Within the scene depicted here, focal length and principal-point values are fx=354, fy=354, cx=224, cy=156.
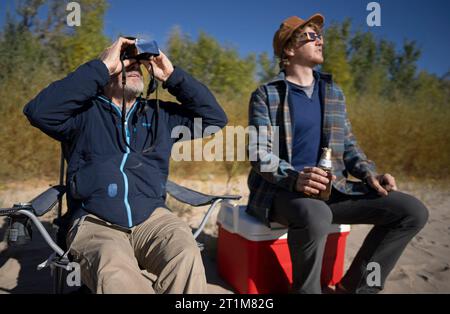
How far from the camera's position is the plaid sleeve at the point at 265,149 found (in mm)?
2180

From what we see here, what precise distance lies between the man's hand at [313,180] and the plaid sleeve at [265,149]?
0.22 ft

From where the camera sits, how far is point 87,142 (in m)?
2.01

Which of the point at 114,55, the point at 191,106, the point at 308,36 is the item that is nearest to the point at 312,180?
the point at 191,106

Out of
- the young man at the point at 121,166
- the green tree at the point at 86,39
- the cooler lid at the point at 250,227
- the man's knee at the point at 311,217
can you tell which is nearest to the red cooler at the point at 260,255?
the cooler lid at the point at 250,227

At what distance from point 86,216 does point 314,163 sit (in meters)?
1.48

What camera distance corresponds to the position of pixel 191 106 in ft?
7.37

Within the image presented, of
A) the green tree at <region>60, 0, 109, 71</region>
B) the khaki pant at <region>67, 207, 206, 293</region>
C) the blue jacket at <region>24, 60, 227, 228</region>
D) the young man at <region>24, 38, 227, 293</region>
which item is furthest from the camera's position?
the green tree at <region>60, 0, 109, 71</region>

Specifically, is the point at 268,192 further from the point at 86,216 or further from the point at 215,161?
the point at 215,161

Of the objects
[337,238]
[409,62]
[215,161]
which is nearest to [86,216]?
[337,238]

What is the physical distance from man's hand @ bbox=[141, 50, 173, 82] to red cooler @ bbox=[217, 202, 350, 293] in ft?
3.37

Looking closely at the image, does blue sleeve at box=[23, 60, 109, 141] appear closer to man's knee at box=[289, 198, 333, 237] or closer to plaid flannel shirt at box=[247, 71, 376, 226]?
plaid flannel shirt at box=[247, 71, 376, 226]

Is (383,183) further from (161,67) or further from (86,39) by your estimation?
(86,39)

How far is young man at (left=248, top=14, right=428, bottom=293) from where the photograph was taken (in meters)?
2.03

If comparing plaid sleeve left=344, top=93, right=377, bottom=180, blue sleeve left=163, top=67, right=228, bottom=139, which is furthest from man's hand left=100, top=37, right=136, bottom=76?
plaid sleeve left=344, top=93, right=377, bottom=180
